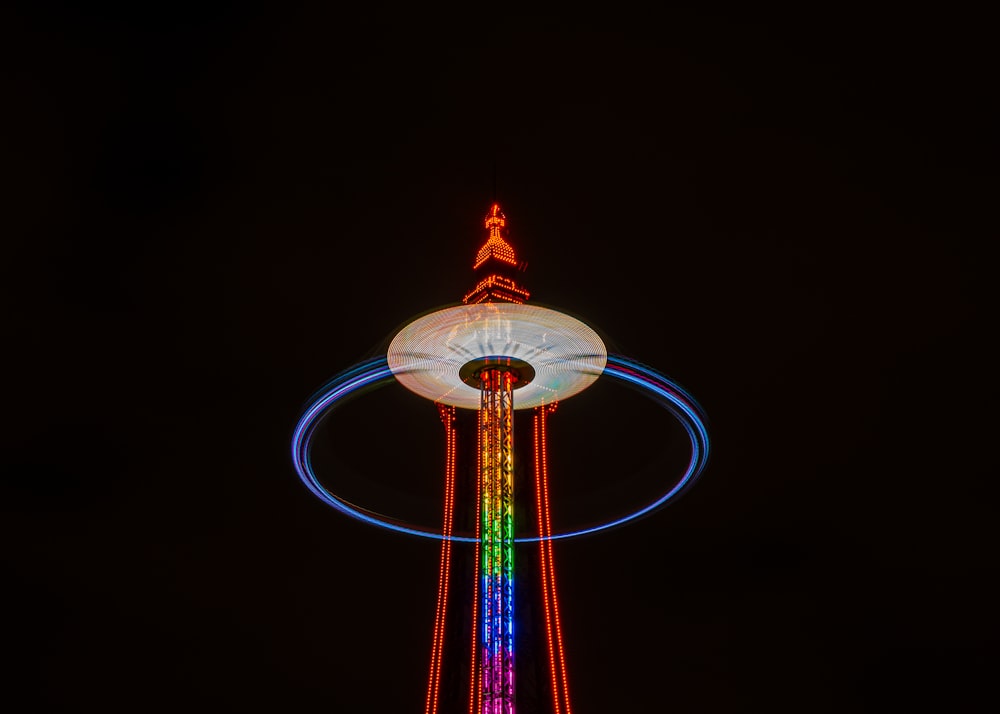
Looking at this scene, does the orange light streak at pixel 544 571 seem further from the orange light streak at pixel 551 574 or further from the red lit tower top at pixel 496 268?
the red lit tower top at pixel 496 268

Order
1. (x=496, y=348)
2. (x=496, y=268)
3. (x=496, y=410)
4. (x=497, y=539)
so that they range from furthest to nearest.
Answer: (x=496, y=268) < (x=496, y=410) < (x=496, y=348) < (x=497, y=539)

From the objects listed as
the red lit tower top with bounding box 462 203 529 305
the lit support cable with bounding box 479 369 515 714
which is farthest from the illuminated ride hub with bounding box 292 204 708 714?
the red lit tower top with bounding box 462 203 529 305

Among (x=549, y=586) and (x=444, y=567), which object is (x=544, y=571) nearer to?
(x=549, y=586)

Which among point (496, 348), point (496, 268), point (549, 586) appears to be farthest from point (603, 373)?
point (496, 268)

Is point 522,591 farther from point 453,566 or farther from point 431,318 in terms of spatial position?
point 431,318

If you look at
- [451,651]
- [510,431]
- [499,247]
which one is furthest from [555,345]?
[451,651]

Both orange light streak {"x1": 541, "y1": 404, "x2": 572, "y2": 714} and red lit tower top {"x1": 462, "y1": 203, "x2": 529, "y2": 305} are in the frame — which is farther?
red lit tower top {"x1": 462, "y1": 203, "x2": 529, "y2": 305}

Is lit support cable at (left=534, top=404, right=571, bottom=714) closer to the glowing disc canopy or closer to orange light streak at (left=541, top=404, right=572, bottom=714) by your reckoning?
orange light streak at (left=541, top=404, right=572, bottom=714)
